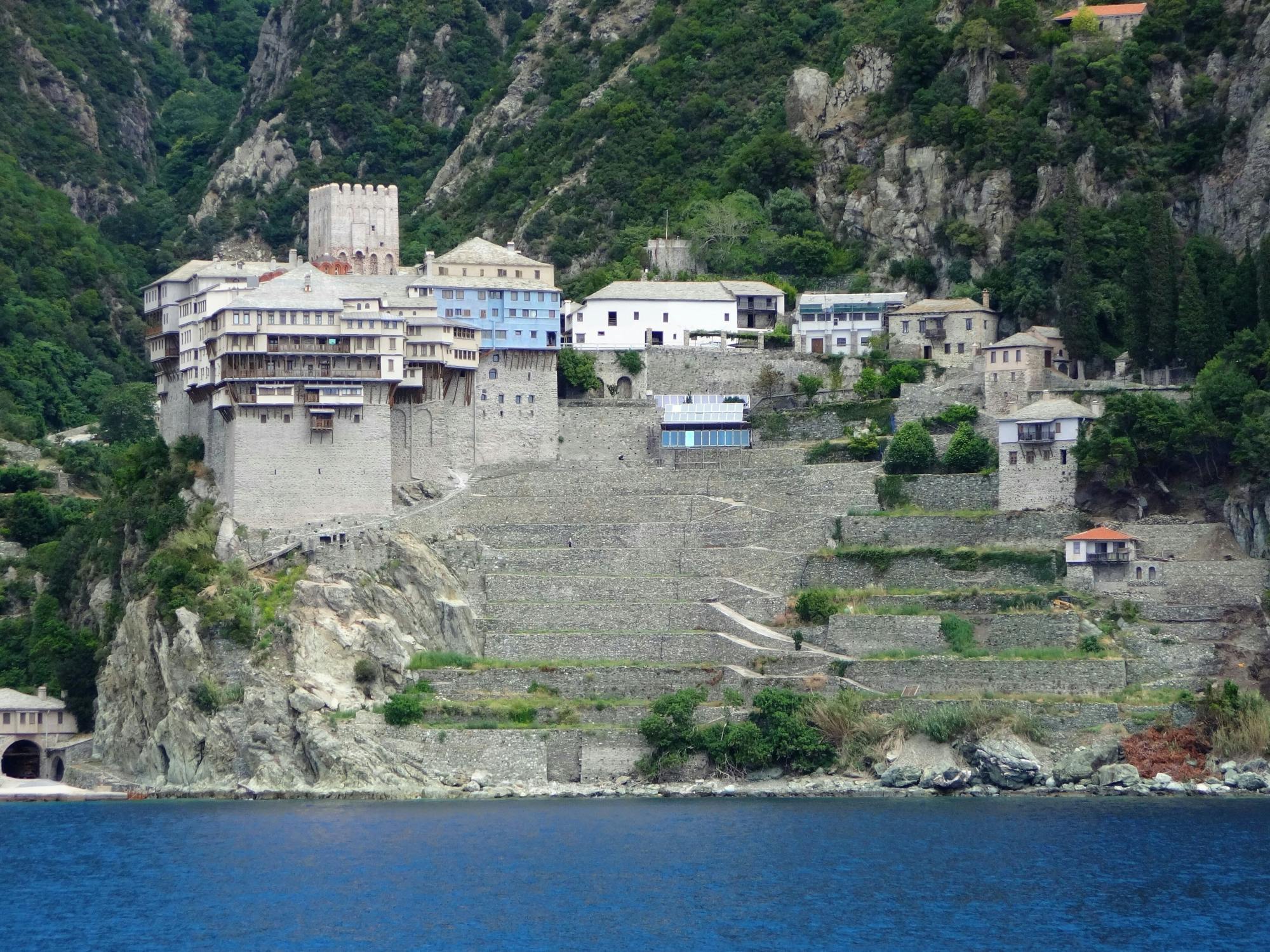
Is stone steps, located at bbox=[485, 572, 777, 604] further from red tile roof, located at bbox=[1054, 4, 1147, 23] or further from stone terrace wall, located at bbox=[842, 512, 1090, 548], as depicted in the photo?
red tile roof, located at bbox=[1054, 4, 1147, 23]

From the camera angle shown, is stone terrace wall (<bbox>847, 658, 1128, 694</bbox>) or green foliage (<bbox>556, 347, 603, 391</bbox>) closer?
stone terrace wall (<bbox>847, 658, 1128, 694</bbox>)

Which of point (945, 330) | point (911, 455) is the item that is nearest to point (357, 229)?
point (945, 330)

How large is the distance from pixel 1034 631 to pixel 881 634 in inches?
179

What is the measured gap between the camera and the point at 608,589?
290 ft

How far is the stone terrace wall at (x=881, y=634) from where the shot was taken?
3361 inches

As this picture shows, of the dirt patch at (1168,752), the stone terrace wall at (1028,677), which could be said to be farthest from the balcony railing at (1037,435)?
the dirt patch at (1168,752)

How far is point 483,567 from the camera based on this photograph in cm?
8962

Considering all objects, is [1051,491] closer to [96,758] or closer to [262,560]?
[262,560]

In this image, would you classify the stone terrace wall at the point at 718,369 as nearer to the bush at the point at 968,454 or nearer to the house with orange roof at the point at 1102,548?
the bush at the point at 968,454

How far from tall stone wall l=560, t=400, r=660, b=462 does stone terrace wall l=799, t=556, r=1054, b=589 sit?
385 inches

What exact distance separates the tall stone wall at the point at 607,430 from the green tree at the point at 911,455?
345 inches

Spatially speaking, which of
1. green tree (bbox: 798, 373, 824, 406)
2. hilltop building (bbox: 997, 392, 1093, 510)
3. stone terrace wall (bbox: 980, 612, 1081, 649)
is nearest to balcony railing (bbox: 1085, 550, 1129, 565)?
stone terrace wall (bbox: 980, 612, 1081, 649)

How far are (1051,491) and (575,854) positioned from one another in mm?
24501

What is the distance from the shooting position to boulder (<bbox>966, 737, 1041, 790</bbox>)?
81312 millimetres
